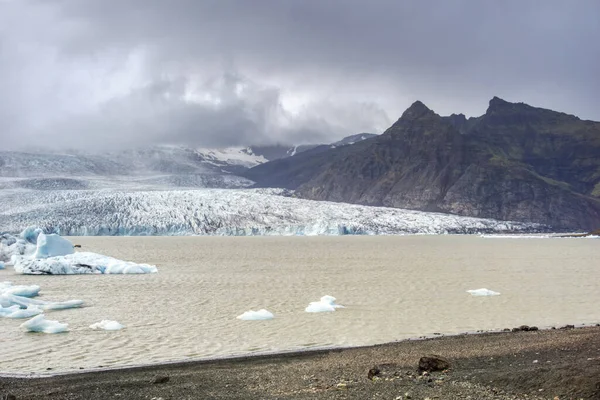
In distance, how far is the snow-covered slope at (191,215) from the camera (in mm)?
100062

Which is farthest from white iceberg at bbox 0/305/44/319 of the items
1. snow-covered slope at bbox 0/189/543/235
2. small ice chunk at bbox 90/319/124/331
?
snow-covered slope at bbox 0/189/543/235

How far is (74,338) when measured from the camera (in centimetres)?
1516

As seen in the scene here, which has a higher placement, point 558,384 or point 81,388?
point 558,384

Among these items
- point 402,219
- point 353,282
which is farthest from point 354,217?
point 353,282

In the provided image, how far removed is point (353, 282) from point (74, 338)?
17473 mm

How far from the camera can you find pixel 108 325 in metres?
16.5

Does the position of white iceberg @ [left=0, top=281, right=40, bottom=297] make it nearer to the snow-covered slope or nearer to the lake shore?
the lake shore

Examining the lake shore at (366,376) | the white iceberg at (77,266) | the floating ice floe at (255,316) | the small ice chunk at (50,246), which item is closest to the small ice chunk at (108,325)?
the floating ice floe at (255,316)

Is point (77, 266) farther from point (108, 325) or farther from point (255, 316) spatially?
point (255, 316)

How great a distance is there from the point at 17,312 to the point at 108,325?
4204 mm

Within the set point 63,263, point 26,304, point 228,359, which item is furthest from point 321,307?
point 63,263

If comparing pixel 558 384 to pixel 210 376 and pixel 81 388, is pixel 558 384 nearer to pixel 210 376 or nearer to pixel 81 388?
pixel 210 376

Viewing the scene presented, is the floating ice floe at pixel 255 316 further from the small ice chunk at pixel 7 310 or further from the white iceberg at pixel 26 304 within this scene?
the small ice chunk at pixel 7 310

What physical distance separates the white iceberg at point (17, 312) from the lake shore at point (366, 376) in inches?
336
